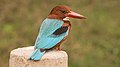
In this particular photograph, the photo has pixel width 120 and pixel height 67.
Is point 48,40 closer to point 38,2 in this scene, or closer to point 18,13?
point 18,13

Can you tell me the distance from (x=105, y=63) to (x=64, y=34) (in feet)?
13.2

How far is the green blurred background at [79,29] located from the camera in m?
8.18

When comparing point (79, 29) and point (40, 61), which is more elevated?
point (40, 61)

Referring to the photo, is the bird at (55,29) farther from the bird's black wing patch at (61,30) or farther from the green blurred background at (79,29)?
the green blurred background at (79,29)

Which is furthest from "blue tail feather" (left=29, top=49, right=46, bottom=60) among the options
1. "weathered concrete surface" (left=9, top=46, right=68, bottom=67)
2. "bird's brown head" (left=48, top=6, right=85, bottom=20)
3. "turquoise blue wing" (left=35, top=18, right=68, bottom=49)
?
"bird's brown head" (left=48, top=6, right=85, bottom=20)

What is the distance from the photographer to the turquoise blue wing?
3.89m

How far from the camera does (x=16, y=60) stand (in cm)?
364

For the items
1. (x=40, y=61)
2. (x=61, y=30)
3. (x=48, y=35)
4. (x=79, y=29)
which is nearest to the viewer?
(x=40, y=61)

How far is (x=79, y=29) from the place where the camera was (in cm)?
946

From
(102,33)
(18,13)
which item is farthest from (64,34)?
(18,13)

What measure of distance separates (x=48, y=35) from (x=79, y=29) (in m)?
5.48

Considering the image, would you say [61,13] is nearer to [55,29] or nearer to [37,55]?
[55,29]

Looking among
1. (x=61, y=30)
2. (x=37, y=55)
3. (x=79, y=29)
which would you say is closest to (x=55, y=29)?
(x=61, y=30)

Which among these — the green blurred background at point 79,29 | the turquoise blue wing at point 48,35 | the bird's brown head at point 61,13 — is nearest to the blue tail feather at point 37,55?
the turquoise blue wing at point 48,35
